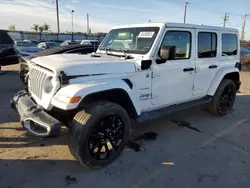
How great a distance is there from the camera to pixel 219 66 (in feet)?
15.9

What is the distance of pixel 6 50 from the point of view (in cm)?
891

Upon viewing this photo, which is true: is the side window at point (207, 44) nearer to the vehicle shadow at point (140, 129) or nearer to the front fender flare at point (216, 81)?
the front fender flare at point (216, 81)

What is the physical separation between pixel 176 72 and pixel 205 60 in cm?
94

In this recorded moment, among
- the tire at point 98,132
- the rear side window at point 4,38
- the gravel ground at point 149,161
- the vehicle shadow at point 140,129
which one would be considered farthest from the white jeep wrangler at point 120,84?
the rear side window at point 4,38

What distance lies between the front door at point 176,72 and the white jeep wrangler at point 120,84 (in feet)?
0.05

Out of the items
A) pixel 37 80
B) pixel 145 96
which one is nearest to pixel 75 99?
pixel 37 80

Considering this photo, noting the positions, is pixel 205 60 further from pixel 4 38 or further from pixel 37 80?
pixel 4 38

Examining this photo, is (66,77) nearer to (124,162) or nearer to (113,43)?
(124,162)

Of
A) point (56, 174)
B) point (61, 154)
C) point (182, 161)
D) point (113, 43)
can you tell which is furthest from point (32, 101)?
point (182, 161)

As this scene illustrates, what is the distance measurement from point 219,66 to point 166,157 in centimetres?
253

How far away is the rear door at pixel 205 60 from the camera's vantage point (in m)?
4.35

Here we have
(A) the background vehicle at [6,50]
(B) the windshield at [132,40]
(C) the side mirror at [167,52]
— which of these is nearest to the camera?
(C) the side mirror at [167,52]

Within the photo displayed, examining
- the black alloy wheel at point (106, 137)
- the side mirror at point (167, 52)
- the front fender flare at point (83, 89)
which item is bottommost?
the black alloy wheel at point (106, 137)

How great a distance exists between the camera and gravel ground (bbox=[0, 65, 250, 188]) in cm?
283
